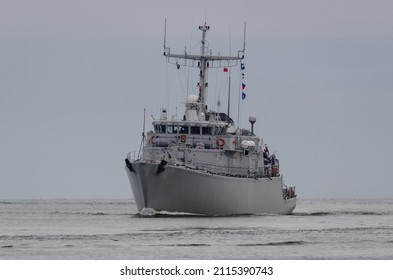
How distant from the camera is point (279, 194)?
105188mm

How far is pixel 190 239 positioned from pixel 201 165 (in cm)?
2518

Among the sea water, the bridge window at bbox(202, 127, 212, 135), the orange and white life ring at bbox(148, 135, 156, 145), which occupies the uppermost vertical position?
the bridge window at bbox(202, 127, 212, 135)

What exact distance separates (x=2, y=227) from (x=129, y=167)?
14123 millimetres

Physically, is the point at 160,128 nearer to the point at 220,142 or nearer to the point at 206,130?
the point at 206,130

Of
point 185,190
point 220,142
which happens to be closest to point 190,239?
point 185,190

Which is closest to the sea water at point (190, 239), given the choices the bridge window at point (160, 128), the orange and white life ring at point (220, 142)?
the orange and white life ring at point (220, 142)

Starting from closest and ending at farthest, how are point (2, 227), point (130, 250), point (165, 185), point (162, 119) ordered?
point (130, 250), point (2, 227), point (165, 185), point (162, 119)

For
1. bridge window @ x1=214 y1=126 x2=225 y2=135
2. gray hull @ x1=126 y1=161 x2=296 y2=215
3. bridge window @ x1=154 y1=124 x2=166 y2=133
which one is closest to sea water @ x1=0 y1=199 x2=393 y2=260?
gray hull @ x1=126 y1=161 x2=296 y2=215

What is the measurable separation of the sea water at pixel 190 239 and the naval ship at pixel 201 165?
1.54 meters

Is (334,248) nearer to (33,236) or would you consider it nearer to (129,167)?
(33,236)

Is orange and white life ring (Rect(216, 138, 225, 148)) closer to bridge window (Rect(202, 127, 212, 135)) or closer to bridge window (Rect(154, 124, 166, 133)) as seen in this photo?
bridge window (Rect(202, 127, 212, 135))

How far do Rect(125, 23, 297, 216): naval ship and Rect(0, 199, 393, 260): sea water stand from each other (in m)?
1.54

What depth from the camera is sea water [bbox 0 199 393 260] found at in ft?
178
